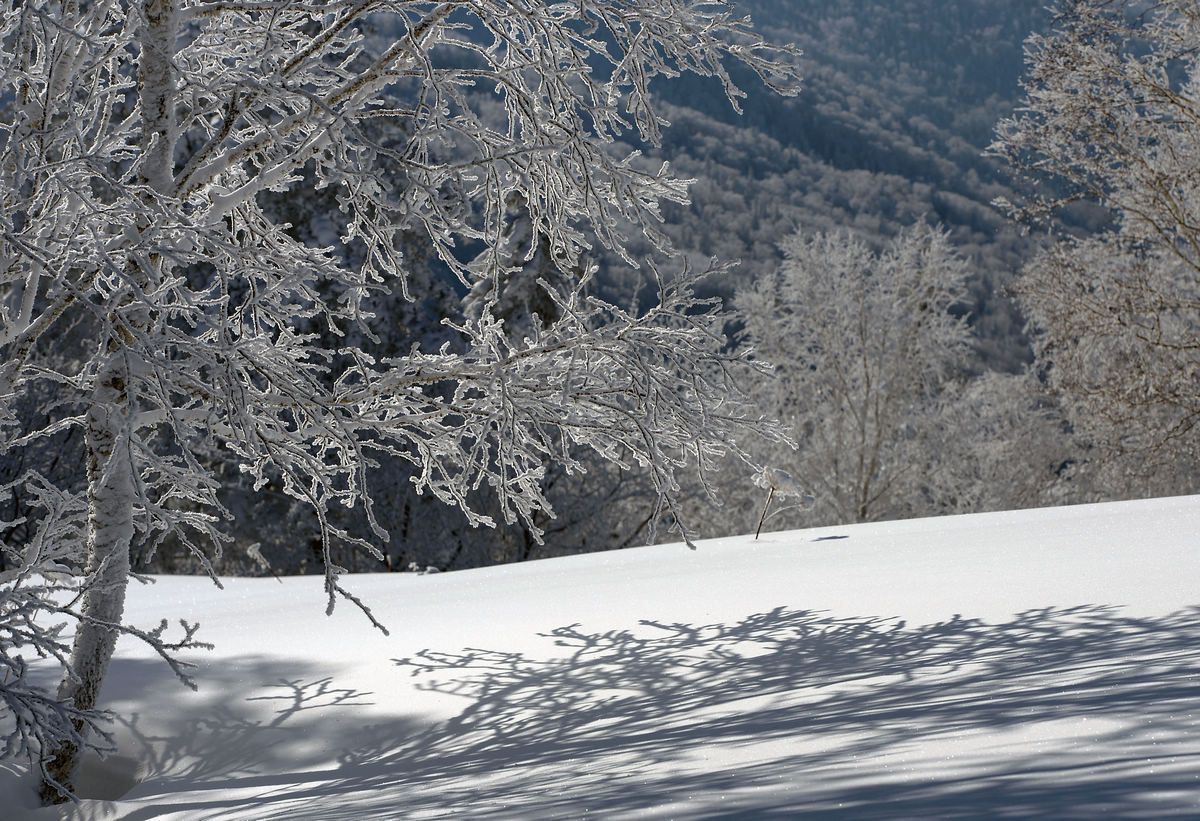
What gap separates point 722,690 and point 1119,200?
11.4 m

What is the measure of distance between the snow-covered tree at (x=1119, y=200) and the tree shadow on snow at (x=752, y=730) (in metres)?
10.1

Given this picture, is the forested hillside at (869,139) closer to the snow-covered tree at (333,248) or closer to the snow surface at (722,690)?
the snow surface at (722,690)

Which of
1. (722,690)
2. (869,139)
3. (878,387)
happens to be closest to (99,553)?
(722,690)

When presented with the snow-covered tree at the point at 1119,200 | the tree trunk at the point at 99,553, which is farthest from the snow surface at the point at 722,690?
the snow-covered tree at the point at 1119,200

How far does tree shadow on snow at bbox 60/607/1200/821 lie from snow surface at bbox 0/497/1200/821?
10 millimetres

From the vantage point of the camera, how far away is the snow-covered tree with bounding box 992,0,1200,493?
11516 mm

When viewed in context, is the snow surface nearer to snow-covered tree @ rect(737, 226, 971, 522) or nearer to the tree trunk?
the tree trunk

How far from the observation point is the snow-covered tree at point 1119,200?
11516 millimetres

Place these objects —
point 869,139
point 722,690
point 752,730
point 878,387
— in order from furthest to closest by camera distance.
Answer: point 869,139, point 878,387, point 722,690, point 752,730

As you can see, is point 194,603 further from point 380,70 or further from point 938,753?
point 938,753

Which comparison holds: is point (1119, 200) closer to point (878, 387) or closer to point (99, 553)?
point (878, 387)

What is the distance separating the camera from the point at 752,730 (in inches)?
89.3

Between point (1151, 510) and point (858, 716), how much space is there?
401cm

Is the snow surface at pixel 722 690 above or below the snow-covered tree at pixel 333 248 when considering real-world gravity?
below
